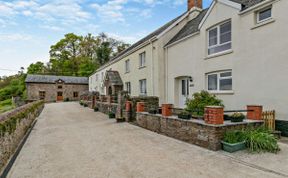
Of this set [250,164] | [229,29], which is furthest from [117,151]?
[229,29]

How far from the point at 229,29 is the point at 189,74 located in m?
3.98

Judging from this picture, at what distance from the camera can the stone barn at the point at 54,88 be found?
42062 millimetres

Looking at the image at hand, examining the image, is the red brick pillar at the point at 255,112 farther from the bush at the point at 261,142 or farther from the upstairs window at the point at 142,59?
the upstairs window at the point at 142,59

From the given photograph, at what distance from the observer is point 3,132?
18.9 ft

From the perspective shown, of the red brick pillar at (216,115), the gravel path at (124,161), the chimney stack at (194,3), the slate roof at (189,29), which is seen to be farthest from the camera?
the chimney stack at (194,3)

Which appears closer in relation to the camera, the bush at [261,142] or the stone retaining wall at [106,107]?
the bush at [261,142]

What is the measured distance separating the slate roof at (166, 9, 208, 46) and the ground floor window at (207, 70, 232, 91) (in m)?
3.54

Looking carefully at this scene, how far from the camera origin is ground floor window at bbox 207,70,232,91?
10745 millimetres

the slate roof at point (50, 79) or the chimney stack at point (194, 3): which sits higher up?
the chimney stack at point (194, 3)

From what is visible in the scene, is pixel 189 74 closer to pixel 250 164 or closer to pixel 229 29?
pixel 229 29

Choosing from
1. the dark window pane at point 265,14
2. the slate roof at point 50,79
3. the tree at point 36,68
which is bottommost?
the slate roof at point 50,79

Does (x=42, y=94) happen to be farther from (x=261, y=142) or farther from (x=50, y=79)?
(x=261, y=142)

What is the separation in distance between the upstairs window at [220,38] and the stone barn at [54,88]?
39.5 metres

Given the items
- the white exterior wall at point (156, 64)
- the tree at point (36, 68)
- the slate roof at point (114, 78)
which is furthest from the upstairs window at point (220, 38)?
the tree at point (36, 68)
